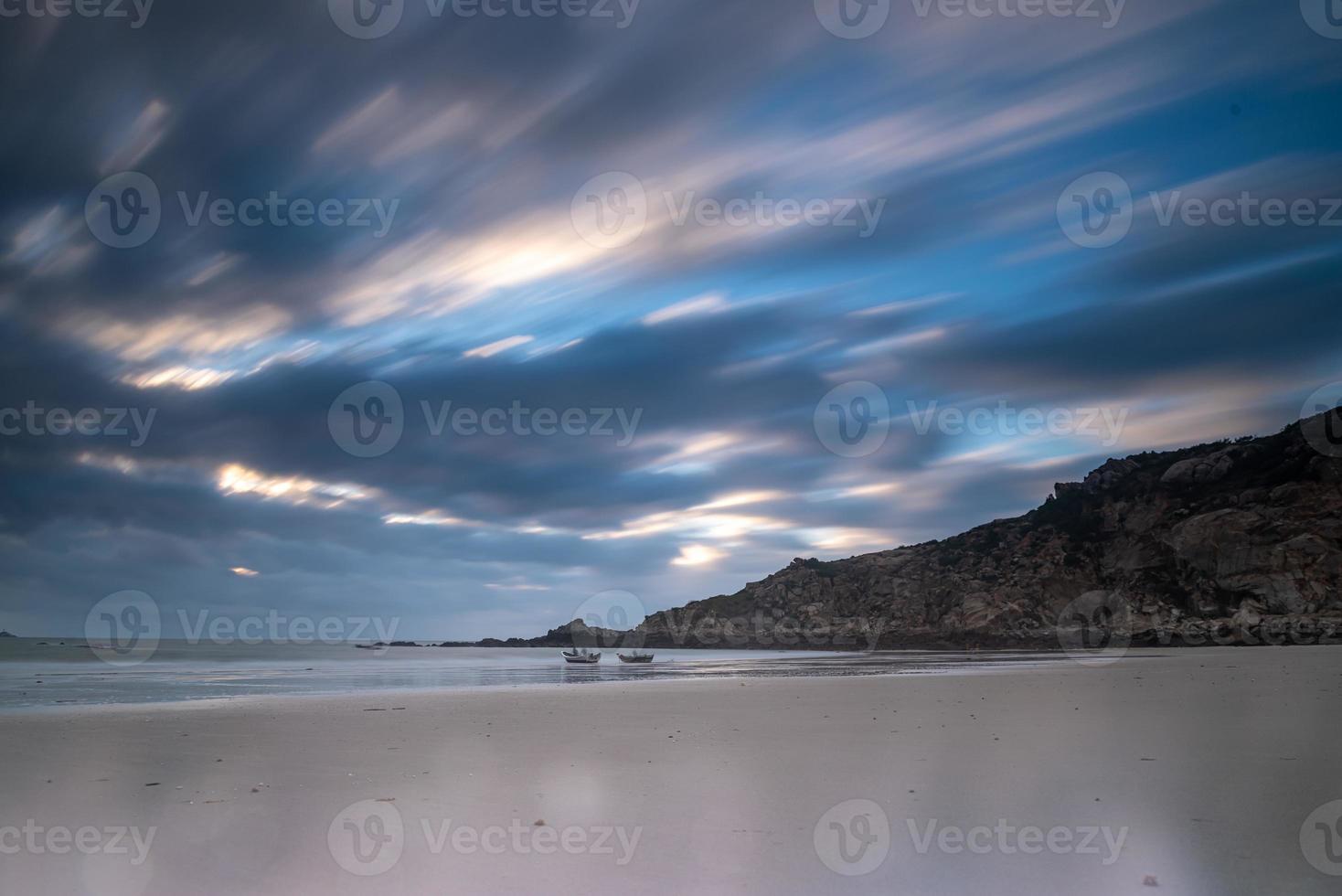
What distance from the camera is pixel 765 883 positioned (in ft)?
18.0

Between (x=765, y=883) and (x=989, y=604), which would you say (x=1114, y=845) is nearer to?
(x=765, y=883)

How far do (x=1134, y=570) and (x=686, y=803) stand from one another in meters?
97.1

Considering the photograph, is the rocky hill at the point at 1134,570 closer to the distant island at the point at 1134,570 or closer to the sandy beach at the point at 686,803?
the distant island at the point at 1134,570

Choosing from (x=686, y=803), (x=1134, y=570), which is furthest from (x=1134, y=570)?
(x=686, y=803)

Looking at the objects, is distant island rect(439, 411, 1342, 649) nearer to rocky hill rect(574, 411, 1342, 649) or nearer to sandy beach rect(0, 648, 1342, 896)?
rocky hill rect(574, 411, 1342, 649)

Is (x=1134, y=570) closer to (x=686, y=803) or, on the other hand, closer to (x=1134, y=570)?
(x=1134, y=570)

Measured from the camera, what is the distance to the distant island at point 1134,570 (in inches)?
2739

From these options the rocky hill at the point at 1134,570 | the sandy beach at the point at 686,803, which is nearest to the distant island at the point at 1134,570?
the rocky hill at the point at 1134,570

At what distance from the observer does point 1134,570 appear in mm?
89875

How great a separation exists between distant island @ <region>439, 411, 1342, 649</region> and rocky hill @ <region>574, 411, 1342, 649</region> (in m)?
0.19

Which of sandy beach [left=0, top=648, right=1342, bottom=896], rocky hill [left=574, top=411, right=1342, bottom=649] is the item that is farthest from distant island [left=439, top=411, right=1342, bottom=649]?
sandy beach [left=0, top=648, right=1342, bottom=896]

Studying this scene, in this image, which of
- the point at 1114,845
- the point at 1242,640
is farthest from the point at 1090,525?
the point at 1114,845

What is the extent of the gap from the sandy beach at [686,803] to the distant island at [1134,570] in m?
63.8

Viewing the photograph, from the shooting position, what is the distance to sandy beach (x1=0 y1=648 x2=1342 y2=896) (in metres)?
5.76
